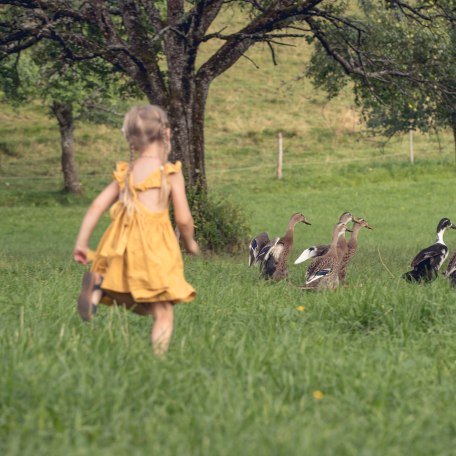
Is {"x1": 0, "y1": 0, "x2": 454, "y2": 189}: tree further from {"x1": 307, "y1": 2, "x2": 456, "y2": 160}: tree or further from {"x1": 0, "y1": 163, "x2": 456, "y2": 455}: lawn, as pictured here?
{"x1": 0, "y1": 163, "x2": 456, "y2": 455}: lawn

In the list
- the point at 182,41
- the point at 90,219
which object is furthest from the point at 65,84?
the point at 90,219

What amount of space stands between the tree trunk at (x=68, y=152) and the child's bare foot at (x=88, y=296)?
31.5 metres

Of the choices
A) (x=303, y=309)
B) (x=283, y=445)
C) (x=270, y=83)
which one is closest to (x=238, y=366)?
(x=283, y=445)

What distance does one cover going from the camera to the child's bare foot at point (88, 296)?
6.65 metres

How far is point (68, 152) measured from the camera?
3803 cm

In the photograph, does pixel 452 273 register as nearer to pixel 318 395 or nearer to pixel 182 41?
pixel 318 395

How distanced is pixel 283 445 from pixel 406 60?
15669mm

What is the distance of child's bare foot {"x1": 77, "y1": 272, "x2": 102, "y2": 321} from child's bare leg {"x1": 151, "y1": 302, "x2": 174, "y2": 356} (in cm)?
44

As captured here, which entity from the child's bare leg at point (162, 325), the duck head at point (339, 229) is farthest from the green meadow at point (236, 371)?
the duck head at point (339, 229)

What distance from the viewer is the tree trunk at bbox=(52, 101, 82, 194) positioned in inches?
1496

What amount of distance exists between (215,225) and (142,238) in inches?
504

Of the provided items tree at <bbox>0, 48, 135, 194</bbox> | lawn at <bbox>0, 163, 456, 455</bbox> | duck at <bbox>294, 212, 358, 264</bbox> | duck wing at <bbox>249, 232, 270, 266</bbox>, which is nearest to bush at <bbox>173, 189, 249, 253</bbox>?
tree at <bbox>0, 48, 135, 194</bbox>

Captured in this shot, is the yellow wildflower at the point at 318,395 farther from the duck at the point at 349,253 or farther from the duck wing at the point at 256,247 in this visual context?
the duck wing at the point at 256,247

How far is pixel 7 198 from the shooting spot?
38.0 metres
